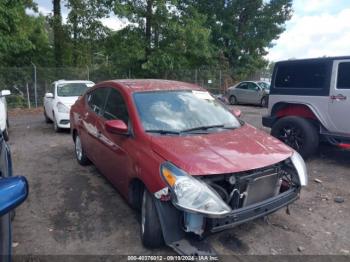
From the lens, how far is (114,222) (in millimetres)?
4012

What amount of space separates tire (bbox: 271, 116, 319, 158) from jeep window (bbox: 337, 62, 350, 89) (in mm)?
925

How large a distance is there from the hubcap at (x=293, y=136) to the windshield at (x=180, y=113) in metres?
2.54

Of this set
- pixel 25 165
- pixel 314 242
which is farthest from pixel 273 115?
pixel 25 165

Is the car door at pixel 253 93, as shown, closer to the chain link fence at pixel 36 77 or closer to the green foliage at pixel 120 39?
the green foliage at pixel 120 39

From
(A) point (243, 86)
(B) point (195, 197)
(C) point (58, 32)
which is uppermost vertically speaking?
(C) point (58, 32)

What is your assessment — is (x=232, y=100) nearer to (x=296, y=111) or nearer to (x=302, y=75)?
(x=296, y=111)

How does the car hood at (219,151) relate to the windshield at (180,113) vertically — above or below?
below

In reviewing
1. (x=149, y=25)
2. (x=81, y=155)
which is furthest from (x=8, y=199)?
(x=149, y=25)

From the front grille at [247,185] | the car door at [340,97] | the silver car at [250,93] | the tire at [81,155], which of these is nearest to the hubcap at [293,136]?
the car door at [340,97]

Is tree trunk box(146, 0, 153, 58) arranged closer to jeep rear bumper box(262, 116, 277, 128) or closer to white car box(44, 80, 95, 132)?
white car box(44, 80, 95, 132)

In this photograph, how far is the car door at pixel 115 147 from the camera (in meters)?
3.89

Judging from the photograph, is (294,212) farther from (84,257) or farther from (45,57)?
(45,57)

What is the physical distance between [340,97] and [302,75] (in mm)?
921

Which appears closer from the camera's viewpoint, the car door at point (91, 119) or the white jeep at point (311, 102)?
the car door at point (91, 119)
